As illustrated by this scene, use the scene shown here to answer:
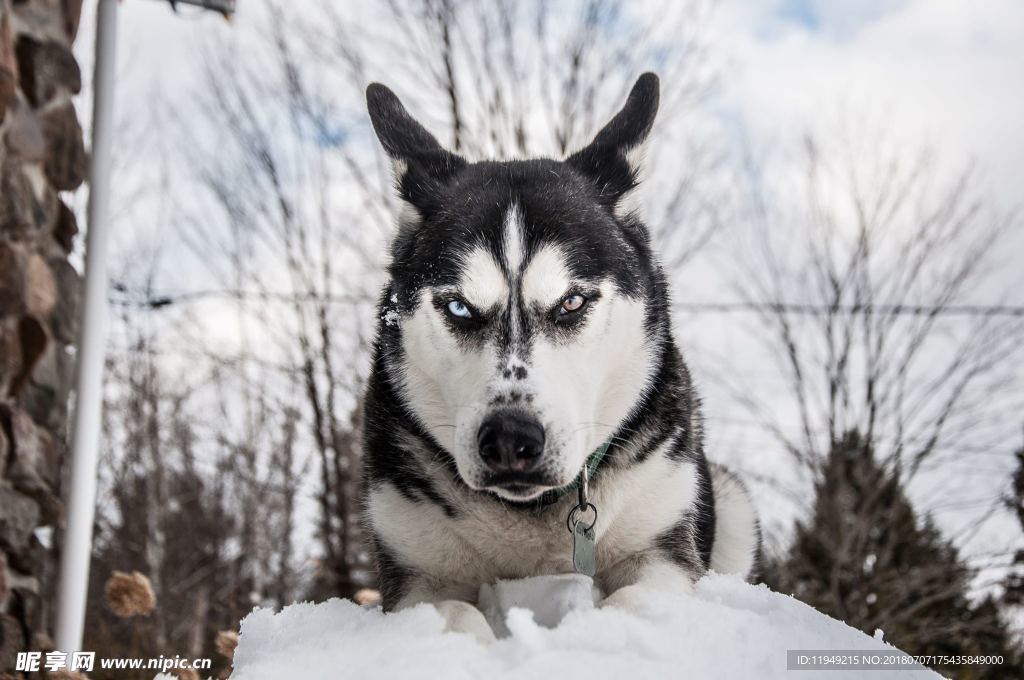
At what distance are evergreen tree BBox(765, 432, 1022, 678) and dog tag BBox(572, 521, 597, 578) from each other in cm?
761

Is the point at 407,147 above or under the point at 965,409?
under

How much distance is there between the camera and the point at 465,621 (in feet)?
7.11

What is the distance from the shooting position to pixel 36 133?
4.35 meters

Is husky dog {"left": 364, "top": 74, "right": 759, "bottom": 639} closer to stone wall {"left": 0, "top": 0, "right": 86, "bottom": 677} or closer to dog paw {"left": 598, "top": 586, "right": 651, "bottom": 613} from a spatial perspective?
dog paw {"left": 598, "top": 586, "right": 651, "bottom": 613}

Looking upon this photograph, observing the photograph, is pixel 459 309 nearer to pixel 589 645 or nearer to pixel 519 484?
pixel 519 484

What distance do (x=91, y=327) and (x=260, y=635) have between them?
2887 mm

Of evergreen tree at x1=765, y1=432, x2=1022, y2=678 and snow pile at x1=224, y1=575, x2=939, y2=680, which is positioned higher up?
evergreen tree at x1=765, y1=432, x2=1022, y2=678

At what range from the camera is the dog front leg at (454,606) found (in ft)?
7.02

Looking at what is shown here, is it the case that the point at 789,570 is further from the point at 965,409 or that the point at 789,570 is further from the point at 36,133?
the point at 36,133

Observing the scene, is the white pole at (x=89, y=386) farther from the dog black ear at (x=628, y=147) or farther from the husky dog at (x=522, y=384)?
the dog black ear at (x=628, y=147)

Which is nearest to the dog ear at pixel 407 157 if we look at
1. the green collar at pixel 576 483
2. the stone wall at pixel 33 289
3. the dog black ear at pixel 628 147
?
the dog black ear at pixel 628 147

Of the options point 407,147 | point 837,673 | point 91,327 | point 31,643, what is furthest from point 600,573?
point 91,327

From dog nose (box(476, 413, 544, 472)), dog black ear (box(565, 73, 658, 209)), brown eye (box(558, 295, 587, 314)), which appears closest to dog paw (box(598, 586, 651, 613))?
dog nose (box(476, 413, 544, 472))

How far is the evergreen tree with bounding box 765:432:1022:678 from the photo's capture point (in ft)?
31.7
